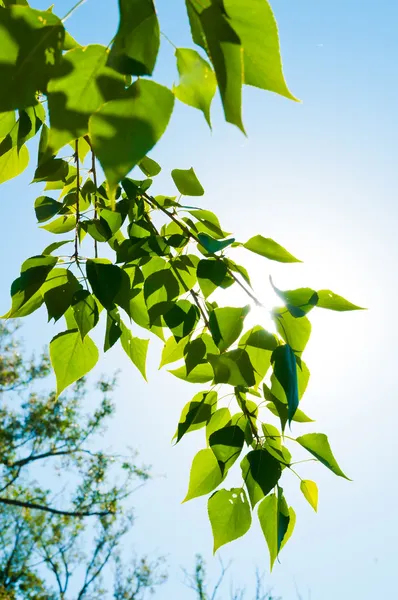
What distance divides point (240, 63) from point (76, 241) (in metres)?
0.43

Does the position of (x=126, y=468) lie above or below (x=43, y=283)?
above

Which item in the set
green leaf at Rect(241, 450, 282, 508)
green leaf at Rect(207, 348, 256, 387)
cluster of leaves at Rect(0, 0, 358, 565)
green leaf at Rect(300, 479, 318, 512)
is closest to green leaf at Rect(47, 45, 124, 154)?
cluster of leaves at Rect(0, 0, 358, 565)

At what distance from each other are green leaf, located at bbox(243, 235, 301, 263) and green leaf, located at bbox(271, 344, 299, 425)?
0.10m

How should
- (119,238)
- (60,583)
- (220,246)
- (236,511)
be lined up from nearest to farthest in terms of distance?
(220,246) < (236,511) < (119,238) < (60,583)

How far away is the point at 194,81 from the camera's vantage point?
13.2 inches

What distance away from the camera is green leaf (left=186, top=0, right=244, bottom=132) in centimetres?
23

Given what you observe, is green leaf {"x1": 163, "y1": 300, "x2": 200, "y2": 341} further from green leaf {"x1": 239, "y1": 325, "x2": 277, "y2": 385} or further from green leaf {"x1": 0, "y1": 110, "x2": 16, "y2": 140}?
green leaf {"x1": 0, "y1": 110, "x2": 16, "y2": 140}

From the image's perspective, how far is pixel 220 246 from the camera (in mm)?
451

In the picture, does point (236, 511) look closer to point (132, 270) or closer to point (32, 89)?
point (132, 270)

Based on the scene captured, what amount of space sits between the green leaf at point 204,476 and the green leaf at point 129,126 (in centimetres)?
41

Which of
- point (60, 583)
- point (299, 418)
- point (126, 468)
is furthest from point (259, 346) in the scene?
point (60, 583)

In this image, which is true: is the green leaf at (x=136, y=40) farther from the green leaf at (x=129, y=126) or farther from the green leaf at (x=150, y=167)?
the green leaf at (x=150, y=167)

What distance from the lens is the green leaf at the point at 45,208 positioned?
621mm

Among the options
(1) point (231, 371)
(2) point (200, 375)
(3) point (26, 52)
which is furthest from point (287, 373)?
(3) point (26, 52)
